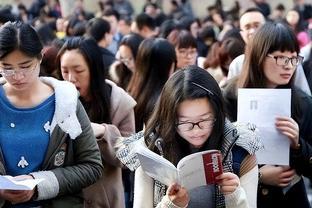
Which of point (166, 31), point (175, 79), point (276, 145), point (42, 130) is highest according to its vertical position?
point (175, 79)

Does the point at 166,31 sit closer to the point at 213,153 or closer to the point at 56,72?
the point at 56,72

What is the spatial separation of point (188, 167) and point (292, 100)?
118 cm

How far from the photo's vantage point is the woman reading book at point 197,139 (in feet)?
8.65

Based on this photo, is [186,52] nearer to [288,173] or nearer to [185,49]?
[185,49]

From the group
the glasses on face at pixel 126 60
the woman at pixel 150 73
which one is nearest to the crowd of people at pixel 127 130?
the woman at pixel 150 73

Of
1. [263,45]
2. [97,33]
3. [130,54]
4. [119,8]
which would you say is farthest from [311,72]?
[119,8]

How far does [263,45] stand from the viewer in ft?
11.6

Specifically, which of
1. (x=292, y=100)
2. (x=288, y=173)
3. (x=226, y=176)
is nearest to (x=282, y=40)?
(x=292, y=100)

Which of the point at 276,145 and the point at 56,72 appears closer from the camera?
the point at 276,145

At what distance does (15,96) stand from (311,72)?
310 centimetres

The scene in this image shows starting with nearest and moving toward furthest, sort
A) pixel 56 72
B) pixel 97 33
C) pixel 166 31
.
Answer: pixel 56 72 → pixel 97 33 → pixel 166 31

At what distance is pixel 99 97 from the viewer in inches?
152

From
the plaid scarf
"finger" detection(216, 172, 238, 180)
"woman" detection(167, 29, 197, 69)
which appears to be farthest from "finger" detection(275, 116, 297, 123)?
"woman" detection(167, 29, 197, 69)

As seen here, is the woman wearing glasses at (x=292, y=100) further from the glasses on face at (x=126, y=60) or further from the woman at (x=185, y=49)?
the glasses on face at (x=126, y=60)
